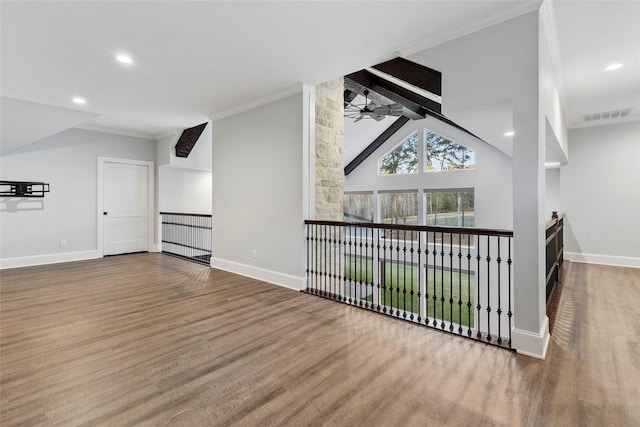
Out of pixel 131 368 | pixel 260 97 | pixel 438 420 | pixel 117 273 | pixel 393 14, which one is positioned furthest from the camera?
pixel 117 273

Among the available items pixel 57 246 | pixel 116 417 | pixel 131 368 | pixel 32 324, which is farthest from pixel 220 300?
pixel 57 246

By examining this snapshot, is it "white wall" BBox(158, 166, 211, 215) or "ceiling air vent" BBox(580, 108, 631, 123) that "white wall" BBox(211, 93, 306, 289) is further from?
"ceiling air vent" BBox(580, 108, 631, 123)

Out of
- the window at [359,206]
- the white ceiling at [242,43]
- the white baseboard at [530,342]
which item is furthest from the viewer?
the window at [359,206]

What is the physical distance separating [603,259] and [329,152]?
17.8 feet

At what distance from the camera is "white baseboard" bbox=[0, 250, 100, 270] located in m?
5.24

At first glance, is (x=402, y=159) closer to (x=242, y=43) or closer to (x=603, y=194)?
(x=603, y=194)

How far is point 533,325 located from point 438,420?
4.00ft

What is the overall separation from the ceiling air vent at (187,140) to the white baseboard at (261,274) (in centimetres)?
283

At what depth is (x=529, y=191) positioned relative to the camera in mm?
2297

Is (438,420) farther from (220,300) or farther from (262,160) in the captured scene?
(262,160)

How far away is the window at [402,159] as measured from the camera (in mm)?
8683

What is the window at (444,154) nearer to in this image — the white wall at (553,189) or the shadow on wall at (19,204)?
the white wall at (553,189)

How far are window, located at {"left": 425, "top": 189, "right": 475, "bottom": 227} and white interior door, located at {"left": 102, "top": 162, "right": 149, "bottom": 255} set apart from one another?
7.12 meters

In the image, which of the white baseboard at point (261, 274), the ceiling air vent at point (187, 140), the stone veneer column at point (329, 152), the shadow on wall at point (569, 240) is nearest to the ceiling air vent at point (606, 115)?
the shadow on wall at point (569, 240)
